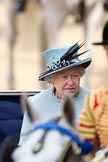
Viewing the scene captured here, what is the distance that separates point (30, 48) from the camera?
31.6ft

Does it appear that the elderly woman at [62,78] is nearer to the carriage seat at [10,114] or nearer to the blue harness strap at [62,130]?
the carriage seat at [10,114]

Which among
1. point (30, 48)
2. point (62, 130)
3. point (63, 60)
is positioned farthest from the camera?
point (30, 48)

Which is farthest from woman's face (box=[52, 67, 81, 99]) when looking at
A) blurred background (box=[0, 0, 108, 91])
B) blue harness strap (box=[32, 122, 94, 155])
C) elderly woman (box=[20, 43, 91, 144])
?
blurred background (box=[0, 0, 108, 91])

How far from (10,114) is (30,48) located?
5990 millimetres

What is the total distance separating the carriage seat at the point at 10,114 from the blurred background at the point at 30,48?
3163 mm

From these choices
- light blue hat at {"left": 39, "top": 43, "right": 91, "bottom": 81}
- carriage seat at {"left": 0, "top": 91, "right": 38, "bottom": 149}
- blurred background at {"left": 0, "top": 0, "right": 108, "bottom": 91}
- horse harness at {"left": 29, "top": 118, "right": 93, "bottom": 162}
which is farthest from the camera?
blurred background at {"left": 0, "top": 0, "right": 108, "bottom": 91}

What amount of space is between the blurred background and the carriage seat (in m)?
3.16

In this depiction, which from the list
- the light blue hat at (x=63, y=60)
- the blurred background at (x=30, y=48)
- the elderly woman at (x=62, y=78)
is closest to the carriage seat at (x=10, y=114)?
the elderly woman at (x=62, y=78)

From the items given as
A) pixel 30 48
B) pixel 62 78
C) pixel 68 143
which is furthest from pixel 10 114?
pixel 30 48

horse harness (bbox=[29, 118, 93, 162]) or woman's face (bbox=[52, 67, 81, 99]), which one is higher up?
woman's face (bbox=[52, 67, 81, 99])

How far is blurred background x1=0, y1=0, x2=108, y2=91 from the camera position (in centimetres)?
780

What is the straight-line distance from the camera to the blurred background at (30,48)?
307 inches

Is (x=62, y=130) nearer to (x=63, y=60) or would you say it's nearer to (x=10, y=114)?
(x=63, y=60)

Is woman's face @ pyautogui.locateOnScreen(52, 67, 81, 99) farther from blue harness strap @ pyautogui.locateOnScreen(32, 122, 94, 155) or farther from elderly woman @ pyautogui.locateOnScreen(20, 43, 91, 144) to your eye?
blue harness strap @ pyautogui.locateOnScreen(32, 122, 94, 155)
